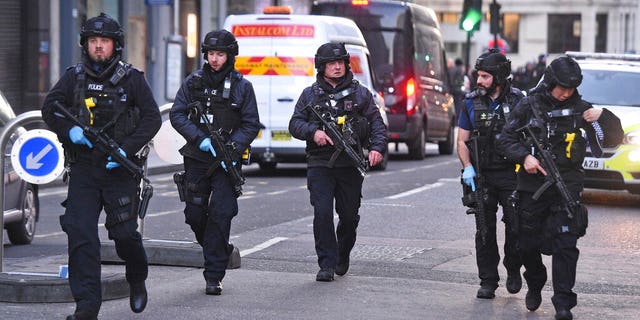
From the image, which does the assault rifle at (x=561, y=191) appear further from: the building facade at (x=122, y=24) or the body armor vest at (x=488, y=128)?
the building facade at (x=122, y=24)

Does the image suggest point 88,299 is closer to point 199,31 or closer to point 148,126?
point 148,126

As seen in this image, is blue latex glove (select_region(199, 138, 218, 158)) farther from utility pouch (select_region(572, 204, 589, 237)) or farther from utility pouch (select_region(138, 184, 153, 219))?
utility pouch (select_region(572, 204, 589, 237))

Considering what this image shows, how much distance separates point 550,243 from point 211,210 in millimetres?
2243

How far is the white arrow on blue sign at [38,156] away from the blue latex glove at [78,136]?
155 centimetres

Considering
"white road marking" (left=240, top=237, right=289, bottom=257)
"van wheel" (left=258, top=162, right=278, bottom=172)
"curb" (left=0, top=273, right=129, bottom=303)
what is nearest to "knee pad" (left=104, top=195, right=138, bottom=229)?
"curb" (left=0, top=273, right=129, bottom=303)

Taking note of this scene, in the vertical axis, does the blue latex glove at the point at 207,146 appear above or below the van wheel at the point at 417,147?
above

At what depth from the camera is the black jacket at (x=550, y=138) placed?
8.95 m

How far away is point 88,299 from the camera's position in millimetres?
8180

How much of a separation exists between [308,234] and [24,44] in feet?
48.0

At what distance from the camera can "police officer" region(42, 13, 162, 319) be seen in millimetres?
8266

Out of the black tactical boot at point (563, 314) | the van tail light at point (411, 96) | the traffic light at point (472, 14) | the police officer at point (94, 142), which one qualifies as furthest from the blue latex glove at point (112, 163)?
the traffic light at point (472, 14)

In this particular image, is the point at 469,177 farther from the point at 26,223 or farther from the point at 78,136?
the point at 26,223

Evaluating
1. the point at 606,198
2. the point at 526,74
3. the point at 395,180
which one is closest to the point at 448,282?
the point at 606,198

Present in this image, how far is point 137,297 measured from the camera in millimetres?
8633
